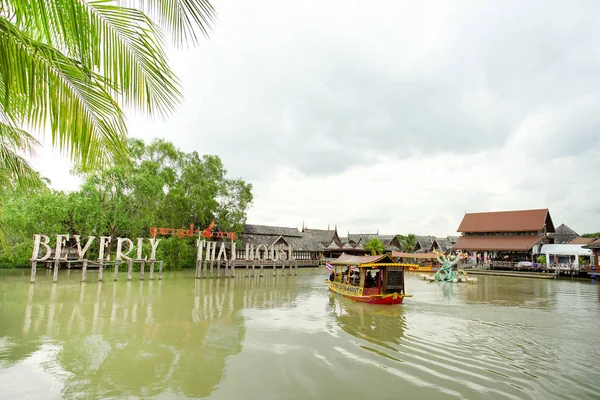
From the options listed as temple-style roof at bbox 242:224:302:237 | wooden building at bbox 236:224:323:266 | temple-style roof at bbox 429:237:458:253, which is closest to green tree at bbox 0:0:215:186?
wooden building at bbox 236:224:323:266

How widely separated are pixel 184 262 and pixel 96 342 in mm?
25662

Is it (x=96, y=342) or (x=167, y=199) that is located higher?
(x=167, y=199)

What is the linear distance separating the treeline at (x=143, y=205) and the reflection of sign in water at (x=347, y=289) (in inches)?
545

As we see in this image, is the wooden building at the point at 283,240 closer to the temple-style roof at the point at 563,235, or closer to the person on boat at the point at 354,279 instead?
the person on boat at the point at 354,279

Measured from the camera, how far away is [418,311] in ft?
47.2

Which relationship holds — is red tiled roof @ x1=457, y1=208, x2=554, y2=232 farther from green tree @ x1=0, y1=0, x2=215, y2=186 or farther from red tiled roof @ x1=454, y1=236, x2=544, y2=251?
green tree @ x1=0, y1=0, x2=215, y2=186

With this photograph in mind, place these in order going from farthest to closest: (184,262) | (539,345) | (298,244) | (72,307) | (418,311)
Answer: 1. (298,244)
2. (184,262)
3. (418,311)
4. (72,307)
5. (539,345)

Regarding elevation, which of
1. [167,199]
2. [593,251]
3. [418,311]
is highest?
[167,199]

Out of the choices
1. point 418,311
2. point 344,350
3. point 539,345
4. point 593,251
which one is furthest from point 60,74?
point 593,251

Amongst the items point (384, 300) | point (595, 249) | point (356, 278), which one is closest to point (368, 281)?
point (384, 300)

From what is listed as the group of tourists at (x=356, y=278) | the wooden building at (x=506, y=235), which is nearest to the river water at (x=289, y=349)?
the group of tourists at (x=356, y=278)

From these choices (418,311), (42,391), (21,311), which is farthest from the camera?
(418,311)

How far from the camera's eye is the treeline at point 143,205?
2492cm

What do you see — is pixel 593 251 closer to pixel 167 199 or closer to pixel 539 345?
pixel 539 345
